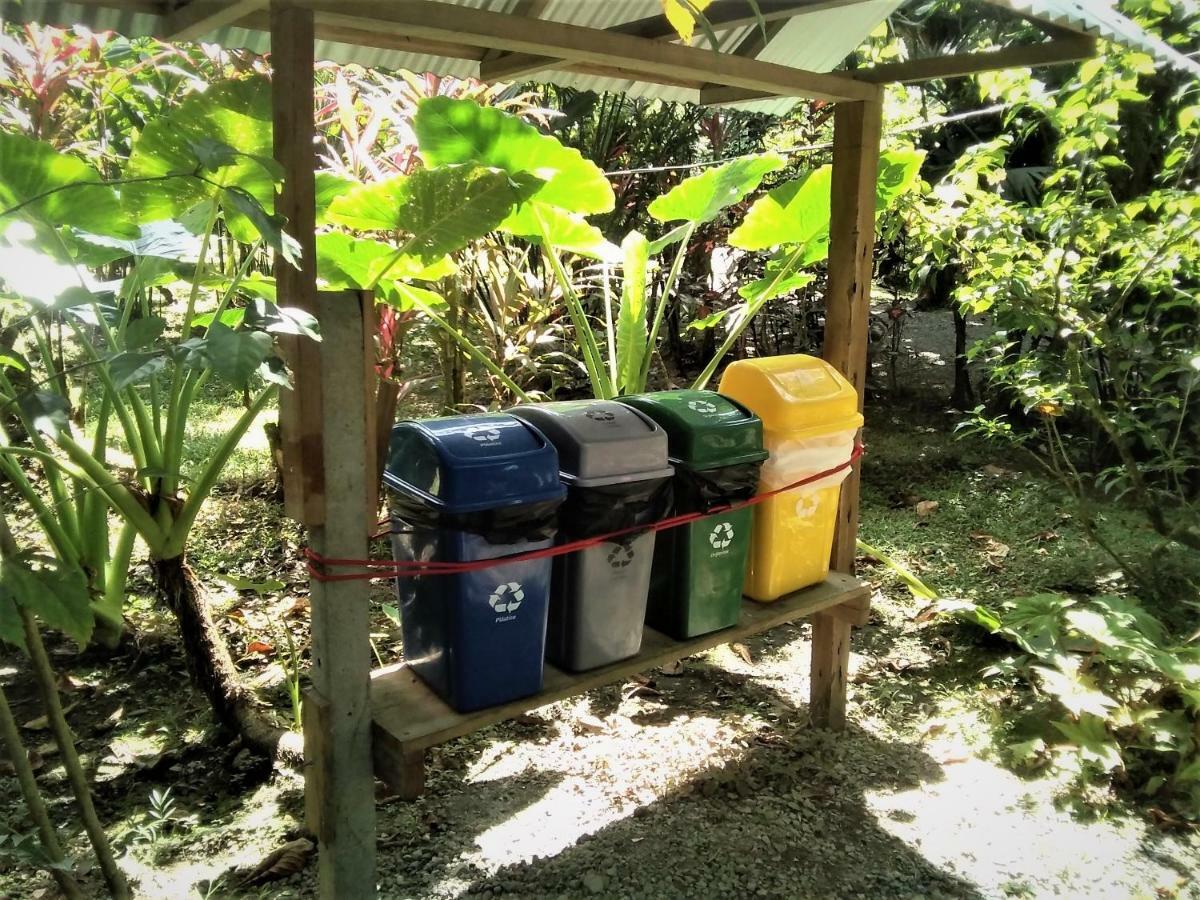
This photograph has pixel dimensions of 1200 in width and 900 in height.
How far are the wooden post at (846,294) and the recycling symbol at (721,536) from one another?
81 cm

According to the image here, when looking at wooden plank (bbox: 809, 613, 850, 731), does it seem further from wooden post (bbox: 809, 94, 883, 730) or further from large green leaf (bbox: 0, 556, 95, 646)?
large green leaf (bbox: 0, 556, 95, 646)

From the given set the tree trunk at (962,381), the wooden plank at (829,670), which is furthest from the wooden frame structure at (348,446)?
the tree trunk at (962,381)

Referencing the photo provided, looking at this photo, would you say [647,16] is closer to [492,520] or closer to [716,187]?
[716,187]

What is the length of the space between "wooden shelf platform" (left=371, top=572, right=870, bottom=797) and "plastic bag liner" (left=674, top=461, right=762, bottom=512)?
429 mm

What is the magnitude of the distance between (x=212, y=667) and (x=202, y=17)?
2.28m

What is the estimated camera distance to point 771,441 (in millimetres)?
2977

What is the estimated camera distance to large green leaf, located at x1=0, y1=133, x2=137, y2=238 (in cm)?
254

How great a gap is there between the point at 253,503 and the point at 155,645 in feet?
5.16

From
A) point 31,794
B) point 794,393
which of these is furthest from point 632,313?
point 31,794

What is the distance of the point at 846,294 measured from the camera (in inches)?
133

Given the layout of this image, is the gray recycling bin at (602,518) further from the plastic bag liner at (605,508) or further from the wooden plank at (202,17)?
the wooden plank at (202,17)

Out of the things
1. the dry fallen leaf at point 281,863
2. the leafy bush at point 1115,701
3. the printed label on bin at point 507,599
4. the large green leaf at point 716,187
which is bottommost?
the dry fallen leaf at point 281,863

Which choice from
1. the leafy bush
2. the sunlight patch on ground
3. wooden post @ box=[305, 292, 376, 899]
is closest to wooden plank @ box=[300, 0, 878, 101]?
wooden post @ box=[305, 292, 376, 899]

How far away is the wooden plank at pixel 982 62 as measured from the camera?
287 centimetres
